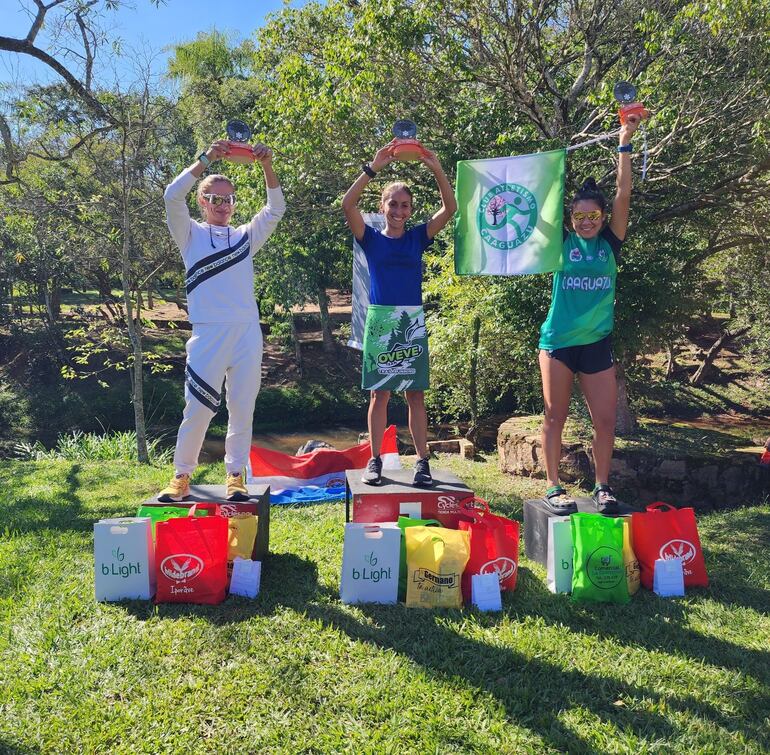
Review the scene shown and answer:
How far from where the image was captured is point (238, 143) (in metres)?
3.76

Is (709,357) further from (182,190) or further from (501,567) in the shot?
(182,190)

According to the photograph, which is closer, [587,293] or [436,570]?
[436,570]

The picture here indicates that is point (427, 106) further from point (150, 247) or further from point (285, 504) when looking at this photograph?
point (150, 247)

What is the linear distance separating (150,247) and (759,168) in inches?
383

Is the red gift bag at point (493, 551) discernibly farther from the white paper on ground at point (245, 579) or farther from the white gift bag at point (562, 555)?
the white paper on ground at point (245, 579)

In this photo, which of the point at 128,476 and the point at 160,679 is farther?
the point at 128,476

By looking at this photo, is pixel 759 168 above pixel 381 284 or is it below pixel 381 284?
above

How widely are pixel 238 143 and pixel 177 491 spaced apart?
2091 millimetres

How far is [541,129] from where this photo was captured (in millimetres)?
7039

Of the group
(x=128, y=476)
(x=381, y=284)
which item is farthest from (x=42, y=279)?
(x=381, y=284)

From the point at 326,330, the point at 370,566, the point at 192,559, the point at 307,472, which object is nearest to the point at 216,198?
the point at 192,559

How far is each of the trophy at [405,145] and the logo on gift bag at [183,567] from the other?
266cm

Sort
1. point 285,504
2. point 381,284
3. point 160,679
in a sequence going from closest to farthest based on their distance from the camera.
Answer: point 160,679 → point 381,284 → point 285,504

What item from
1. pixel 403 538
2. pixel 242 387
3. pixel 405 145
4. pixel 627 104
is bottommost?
pixel 403 538
